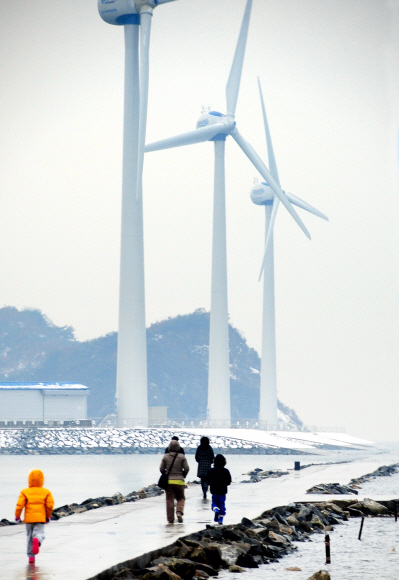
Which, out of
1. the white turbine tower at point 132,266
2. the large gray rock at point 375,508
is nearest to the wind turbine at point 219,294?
the white turbine tower at point 132,266

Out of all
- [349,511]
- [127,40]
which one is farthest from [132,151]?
[349,511]

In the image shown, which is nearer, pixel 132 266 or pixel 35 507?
pixel 35 507

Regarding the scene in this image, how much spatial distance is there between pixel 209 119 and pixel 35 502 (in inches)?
4253

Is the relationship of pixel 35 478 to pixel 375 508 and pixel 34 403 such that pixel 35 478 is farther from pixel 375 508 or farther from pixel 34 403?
pixel 34 403

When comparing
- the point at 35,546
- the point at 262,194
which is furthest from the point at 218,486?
the point at 262,194

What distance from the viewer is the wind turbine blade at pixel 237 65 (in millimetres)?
102000

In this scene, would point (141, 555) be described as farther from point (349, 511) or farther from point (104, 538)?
point (349, 511)

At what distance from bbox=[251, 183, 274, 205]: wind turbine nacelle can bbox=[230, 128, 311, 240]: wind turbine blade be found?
27809 mm

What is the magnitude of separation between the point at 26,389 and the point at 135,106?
3052 centimetres

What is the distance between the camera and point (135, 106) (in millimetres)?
94625

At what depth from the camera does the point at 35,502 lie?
56.1 feet

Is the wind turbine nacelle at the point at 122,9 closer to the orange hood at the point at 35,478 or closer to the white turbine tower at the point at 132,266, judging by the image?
the white turbine tower at the point at 132,266

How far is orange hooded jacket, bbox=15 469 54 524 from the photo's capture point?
17.0 meters

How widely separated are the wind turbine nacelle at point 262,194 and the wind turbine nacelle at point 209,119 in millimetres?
22840
